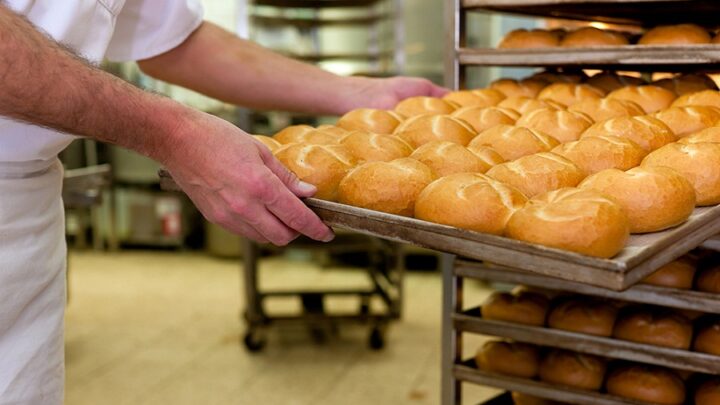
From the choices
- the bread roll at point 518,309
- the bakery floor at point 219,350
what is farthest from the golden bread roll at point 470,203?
the bakery floor at point 219,350

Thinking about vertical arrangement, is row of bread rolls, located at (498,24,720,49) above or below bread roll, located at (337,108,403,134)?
above

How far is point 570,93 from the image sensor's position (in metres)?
1.55

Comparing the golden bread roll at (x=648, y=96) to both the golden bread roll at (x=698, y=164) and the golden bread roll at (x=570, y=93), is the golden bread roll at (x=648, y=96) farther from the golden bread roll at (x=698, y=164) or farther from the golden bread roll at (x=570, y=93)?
the golden bread roll at (x=698, y=164)

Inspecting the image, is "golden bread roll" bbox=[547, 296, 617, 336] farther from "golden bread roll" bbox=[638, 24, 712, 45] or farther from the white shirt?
the white shirt

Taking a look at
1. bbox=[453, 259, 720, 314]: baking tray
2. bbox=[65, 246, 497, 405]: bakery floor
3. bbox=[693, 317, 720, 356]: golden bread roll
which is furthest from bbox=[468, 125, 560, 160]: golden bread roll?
bbox=[65, 246, 497, 405]: bakery floor

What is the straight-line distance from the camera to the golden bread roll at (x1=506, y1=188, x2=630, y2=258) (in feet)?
2.76

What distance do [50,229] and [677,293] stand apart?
1.12 meters

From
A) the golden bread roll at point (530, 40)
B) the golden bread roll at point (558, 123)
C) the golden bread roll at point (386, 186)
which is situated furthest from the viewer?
the golden bread roll at point (530, 40)

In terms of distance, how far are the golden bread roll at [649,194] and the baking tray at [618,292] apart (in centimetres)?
30

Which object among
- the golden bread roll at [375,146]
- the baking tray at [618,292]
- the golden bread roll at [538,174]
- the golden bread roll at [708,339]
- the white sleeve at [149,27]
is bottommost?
the golden bread roll at [708,339]

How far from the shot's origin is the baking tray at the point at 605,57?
1.33 meters

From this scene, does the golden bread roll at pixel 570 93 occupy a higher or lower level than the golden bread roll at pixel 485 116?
higher

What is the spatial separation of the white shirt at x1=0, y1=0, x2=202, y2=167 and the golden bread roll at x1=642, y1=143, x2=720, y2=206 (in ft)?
2.86

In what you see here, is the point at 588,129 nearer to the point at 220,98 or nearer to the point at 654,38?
the point at 654,38
